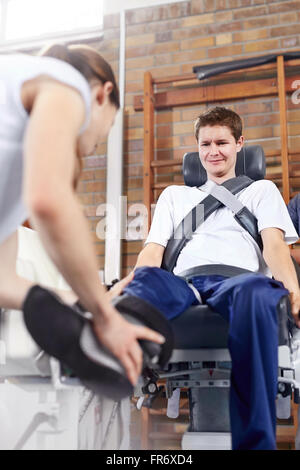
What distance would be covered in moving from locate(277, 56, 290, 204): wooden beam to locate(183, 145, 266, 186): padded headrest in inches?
24.7

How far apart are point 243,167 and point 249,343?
2.78ft

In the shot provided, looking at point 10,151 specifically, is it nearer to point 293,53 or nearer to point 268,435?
point 268,435

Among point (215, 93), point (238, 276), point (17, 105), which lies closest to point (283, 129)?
point (215, 93)

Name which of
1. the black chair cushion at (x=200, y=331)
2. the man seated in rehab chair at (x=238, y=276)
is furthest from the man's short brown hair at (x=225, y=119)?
the black chair cushion at (x=200, y=331)

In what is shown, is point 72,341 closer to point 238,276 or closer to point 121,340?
point 121,340

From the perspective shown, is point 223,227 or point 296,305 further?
point 223,227

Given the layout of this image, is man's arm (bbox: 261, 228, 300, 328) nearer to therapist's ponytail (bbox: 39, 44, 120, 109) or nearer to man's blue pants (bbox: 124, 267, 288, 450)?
man's blue pants (bbox: 124, 267, 288, 450)

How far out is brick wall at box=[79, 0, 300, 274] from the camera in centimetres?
230

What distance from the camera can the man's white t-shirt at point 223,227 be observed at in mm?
1138

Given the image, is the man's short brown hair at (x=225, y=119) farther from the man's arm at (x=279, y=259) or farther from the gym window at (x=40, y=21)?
the gym window at (x=40, y=21)

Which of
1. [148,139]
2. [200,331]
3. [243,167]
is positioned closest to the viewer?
[200,331]

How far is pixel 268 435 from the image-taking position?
0.68m

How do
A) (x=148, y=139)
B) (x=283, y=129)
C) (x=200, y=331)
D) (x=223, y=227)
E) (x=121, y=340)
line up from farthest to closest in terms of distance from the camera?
(x=148, y=139)
(x=283, y=129)
(x=223, y=227)
(x=200, y=331)
(x=121, y=340)

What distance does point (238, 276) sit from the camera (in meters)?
0.90
